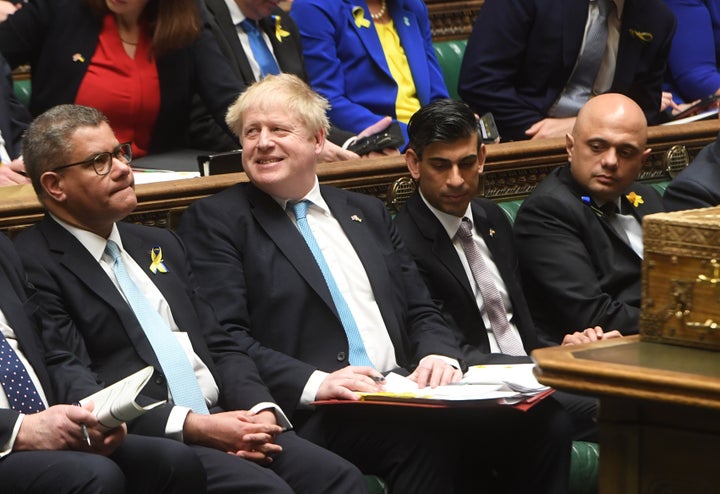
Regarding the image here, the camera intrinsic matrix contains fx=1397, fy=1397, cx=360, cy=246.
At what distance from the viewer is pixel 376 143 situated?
14.0 feet

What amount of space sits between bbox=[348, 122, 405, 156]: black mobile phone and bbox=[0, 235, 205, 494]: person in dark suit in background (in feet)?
5.07

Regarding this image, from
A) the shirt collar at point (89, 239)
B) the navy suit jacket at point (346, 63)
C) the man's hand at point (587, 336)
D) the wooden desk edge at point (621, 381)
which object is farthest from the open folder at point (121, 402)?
the navy suit jacket at point (346, 63)

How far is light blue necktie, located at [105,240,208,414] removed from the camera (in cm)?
304

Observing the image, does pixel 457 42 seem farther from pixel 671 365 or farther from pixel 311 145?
pixel 671 365

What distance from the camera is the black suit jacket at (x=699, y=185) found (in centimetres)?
378

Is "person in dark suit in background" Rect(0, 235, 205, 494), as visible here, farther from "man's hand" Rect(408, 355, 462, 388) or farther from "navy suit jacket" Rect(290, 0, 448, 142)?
"navy suit jacket" Rect(290, 0, 448, 142)

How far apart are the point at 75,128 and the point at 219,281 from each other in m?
0.50

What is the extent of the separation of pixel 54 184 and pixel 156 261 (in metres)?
0.30

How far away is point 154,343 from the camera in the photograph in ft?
10.00

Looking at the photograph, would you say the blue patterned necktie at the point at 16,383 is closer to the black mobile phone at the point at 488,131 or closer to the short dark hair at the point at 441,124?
the short dark hair at the point at 441,124

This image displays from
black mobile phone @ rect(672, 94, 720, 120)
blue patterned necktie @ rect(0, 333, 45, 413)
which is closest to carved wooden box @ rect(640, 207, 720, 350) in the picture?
blue patterned necktie @ rect(0, 333, 45, 413)

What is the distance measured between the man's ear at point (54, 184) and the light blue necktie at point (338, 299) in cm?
65

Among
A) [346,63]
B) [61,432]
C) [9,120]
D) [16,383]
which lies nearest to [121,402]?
[61,432]

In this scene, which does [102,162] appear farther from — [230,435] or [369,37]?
[369,37]
